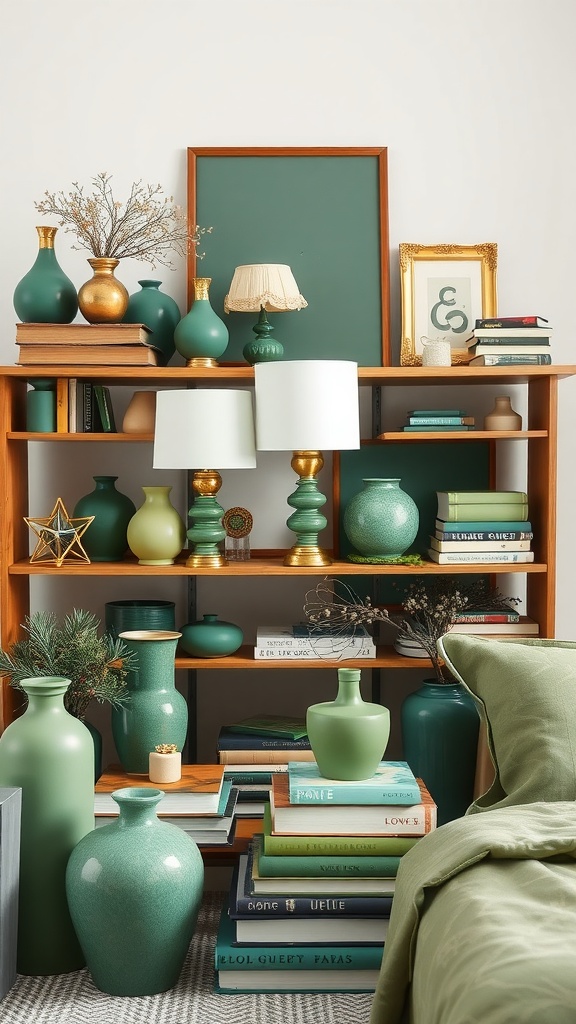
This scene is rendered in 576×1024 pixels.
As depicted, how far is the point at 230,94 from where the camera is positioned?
2795 millimetres

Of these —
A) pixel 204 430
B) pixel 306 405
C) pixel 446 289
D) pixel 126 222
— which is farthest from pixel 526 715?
pixel 126 222

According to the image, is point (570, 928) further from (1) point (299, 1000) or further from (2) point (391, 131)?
(2) point (391, 131)

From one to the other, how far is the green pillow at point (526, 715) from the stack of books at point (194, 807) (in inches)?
22.7

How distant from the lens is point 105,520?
2639 mm

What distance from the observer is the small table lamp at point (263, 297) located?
102 inches

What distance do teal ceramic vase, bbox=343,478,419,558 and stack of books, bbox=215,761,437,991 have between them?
2.30 feet

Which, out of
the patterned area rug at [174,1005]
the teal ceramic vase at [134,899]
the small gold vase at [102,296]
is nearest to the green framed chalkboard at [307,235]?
the small gold vase at [102,296]

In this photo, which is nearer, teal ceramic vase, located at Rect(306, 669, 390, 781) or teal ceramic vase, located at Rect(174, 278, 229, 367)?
teal ceramic vase, located at Rect(306, 669, 390, 781)

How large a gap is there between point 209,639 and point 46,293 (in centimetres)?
96

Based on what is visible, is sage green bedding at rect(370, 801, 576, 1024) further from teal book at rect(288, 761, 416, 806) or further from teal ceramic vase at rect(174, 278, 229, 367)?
teal ceramic vase at rect(174, 278, 229, 367)

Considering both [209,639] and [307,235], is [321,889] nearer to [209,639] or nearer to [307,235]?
[209,639]

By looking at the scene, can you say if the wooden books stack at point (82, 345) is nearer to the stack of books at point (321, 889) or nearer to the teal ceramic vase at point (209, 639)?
the teal ceramic vase at point (209, 639)

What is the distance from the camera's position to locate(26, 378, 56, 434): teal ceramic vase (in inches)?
101

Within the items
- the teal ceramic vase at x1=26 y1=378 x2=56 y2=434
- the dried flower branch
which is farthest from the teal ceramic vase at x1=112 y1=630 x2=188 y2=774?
the dried flower branch
